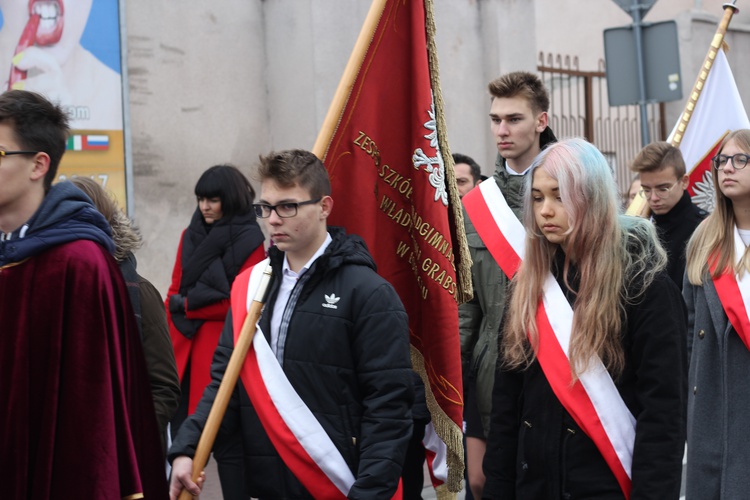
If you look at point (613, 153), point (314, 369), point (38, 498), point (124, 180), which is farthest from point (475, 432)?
point (613, 153)

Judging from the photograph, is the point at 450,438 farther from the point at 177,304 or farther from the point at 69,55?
the point at 69,55

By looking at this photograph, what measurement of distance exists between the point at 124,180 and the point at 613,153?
255 inches

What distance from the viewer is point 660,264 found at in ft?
12.5

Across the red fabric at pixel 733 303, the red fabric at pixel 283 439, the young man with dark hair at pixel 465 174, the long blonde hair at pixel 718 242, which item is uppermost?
the young man with dark hair at pixel 465 174

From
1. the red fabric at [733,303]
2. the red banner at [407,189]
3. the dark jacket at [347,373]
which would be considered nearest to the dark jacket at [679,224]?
the red fabric at [733,303]

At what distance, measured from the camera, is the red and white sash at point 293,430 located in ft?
13.2

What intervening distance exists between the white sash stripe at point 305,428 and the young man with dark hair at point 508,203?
4.26 ft

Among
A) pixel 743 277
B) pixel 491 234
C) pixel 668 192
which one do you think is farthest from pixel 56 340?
pixel 668 192

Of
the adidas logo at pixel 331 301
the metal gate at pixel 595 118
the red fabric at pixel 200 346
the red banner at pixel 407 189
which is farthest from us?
the metal gate at pixel 595 118

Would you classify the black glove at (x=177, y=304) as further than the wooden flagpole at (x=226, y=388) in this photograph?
Yes

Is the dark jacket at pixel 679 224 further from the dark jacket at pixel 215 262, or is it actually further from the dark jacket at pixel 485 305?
the dark jacket at pixel 215 262

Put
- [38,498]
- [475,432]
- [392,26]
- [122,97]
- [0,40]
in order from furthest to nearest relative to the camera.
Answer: [122,97]
[0,40]
[475,432]
[392,26]
[38,498]

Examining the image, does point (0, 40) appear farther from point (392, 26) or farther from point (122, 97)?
point (392, 26)

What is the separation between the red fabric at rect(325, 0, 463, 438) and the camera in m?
4.84
